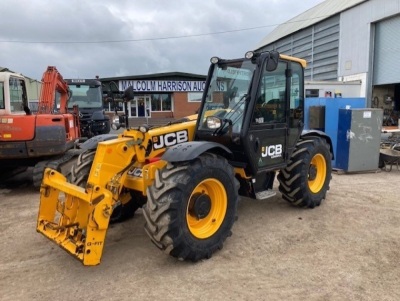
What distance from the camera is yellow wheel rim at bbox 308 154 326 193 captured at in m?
6.02

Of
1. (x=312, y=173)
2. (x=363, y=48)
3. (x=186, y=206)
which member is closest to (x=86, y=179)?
(x=186, y=206)

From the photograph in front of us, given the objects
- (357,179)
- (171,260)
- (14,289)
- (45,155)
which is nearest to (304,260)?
(171,260)

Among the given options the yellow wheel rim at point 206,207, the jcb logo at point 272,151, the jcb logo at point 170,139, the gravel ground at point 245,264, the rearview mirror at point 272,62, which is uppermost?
the rearview mirror at point 272,62

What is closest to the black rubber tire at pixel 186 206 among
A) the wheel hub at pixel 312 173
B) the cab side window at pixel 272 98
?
the cab side window at pixel 272 98

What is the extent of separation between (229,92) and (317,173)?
2226 mm

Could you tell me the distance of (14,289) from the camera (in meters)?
3.56

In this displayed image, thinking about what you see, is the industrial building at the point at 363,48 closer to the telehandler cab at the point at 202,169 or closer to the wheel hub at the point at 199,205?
the telehandler cab at the point at 202,169

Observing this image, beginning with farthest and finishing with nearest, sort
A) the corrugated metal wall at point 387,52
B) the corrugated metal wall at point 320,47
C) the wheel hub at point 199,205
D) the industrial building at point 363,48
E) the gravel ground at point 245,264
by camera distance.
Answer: the corrugated metal wall at point 320,47 → the industrial building at point 363,48 → the corrugated metal wall at point 387,52 → the wheel hub at point 199,205 → the gravel ground at point 245,264

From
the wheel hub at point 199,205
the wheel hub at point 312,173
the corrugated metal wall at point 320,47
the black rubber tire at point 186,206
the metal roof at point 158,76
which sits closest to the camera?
the black rubber tire at point 186,206

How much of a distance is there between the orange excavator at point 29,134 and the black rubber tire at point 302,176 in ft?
14.4

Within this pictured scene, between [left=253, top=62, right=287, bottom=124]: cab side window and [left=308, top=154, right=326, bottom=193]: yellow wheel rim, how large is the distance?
3.79 feet

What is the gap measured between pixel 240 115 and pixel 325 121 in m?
5.30

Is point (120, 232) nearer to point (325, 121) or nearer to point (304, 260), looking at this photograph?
point (304, 260)

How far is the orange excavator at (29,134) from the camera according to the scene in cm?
709
